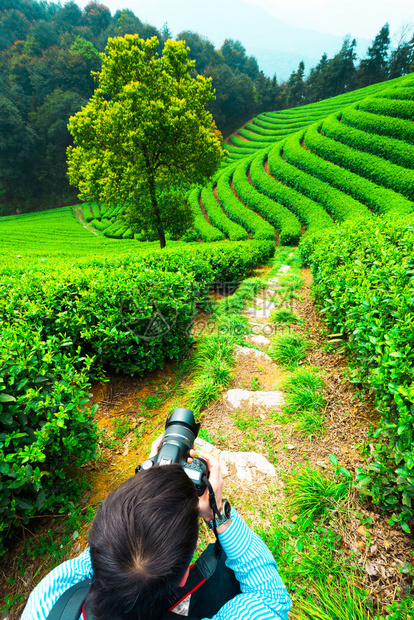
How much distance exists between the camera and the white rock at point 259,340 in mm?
4087

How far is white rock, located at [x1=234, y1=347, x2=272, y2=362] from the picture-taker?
370cm

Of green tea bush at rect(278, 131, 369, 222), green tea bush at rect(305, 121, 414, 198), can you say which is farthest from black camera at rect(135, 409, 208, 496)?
green tea bush at rect(305, 121, 414, 198)

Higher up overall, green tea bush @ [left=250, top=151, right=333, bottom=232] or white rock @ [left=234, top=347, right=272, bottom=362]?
green tea bush @ [left=250, top=151, right=333, bottom=232]

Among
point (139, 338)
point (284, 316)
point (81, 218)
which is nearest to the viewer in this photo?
point (139, 338)

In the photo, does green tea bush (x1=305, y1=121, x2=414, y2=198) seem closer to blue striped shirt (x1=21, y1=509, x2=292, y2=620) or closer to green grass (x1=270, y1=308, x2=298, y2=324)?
green grass (x1=270, y1=308, x2=298, y2=324)

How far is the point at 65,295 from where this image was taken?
326cm

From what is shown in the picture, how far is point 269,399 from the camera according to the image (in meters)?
3.02

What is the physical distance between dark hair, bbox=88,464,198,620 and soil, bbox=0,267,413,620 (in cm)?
152

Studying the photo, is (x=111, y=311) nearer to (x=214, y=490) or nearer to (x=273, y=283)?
(x=214, y=490)

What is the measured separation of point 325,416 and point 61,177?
48.6 meters

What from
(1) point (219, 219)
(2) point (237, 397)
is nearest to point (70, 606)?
(2) point (237, 397)

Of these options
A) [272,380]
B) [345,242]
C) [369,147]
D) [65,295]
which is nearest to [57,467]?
[65,295]

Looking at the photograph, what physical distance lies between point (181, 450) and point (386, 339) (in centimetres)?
163

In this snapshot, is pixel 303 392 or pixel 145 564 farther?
pixel 303 392
